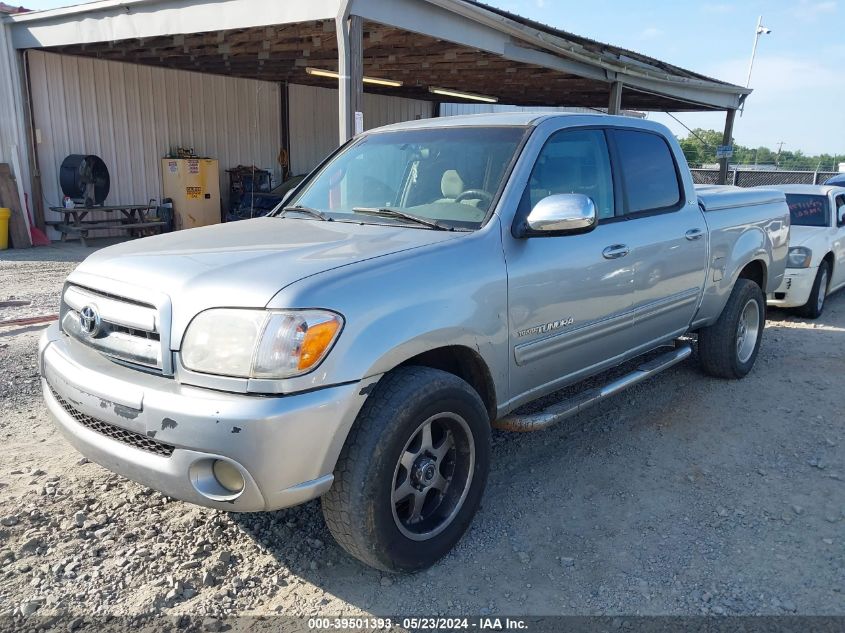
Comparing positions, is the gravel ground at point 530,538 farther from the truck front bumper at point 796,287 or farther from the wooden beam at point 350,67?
the wooden beam at point 350,67

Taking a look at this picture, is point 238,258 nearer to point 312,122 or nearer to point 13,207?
point 13,207

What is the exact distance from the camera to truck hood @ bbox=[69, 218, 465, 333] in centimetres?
254

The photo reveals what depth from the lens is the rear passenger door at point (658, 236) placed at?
4.11 m

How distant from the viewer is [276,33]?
36.4 feet

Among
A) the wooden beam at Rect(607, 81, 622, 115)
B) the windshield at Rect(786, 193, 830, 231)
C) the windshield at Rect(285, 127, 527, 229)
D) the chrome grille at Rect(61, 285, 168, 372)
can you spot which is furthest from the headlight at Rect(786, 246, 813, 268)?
the wooden beam at Rect(607, 81, 622, 115)

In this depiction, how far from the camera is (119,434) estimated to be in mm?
2674

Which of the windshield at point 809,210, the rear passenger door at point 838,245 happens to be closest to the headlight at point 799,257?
the rear passenger door at point 838,245

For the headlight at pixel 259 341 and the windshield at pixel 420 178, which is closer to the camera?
the headlight at pixel 259 341

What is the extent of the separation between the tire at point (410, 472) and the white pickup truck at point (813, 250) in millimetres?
6028

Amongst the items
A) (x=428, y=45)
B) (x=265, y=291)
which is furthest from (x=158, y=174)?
(x=265, y=291)

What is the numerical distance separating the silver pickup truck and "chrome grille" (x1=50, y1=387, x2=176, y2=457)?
0.01 metres

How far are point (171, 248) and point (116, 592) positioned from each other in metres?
1.48

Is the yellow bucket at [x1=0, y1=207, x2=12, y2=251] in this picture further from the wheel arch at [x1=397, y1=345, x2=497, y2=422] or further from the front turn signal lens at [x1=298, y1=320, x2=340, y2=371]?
the front turn signal lens at [x1=298, y1=320, x2=340, y2=371]

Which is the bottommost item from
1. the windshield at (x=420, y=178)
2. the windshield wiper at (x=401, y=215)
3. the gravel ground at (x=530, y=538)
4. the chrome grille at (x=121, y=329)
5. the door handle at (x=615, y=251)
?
the gravel ground at (x=530, y=538)
